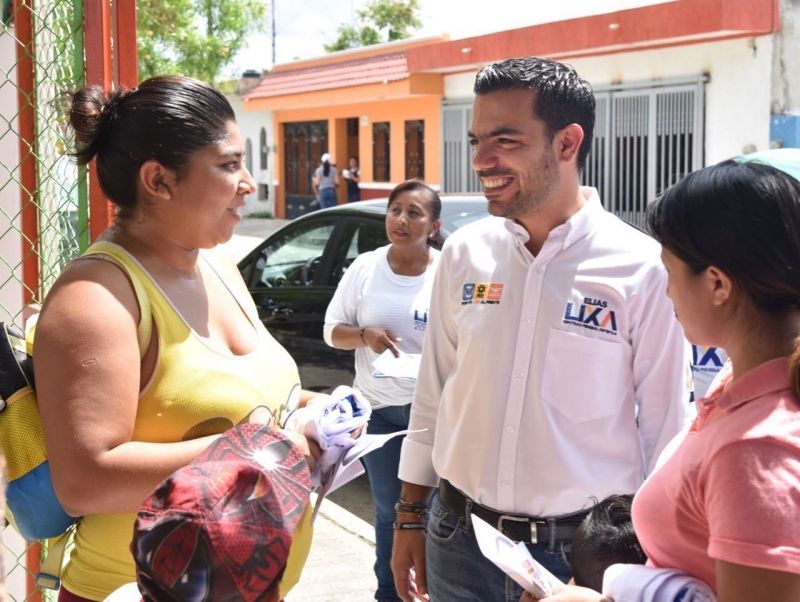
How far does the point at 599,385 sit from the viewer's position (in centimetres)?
223

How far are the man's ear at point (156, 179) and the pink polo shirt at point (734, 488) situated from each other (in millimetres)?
1161

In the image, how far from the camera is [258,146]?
28891 millimetres

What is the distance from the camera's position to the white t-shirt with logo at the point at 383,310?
4277mm

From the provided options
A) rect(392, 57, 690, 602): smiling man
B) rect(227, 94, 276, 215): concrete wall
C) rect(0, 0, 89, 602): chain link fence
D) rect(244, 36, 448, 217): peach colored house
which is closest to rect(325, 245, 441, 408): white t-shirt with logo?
rect(0, 0, 89, 602): chain link fence

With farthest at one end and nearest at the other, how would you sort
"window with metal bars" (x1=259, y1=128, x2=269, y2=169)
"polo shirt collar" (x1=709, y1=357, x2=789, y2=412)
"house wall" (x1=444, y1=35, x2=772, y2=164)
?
"window with metal bars" (x1=259, y1=128, x2=269, y2=169), "house wall" (x1=444, y1=35, x2=772, y2=164), "polo shirt collar" (x1=709, y1=357, x2=789, y2=412)

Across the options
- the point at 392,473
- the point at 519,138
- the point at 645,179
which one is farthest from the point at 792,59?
the point at 519,138

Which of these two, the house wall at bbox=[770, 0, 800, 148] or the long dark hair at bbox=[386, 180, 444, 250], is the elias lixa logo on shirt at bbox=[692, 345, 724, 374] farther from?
the house wall at bbox=[770, 0, 800, 148]

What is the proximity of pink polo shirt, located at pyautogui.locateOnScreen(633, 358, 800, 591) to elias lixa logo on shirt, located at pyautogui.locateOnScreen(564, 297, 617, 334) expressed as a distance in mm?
706

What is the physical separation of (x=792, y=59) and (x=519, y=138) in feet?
38.3

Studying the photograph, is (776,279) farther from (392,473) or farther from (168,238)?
(392,473)

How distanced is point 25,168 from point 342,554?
8.55 ft

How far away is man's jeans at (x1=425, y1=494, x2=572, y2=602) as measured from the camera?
2.23 m

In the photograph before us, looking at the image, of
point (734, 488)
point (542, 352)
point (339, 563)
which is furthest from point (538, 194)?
point (339, 563)

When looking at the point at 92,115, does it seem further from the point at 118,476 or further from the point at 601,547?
the point at 601,547
